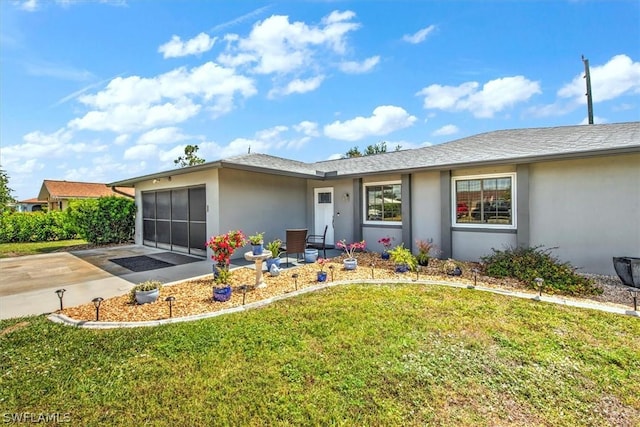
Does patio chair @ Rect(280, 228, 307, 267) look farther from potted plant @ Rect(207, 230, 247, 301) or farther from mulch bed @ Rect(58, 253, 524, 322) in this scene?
potted plant @ Rect(207, 230, 247, 301)

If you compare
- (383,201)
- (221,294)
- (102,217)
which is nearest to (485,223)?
(383,201)

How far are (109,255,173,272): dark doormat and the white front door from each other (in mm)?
5295

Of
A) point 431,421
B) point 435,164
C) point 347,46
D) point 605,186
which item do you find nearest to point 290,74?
point 347,46

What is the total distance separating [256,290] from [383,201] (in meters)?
5.55

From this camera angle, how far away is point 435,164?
26.0 ft

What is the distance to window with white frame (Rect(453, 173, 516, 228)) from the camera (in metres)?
7.29

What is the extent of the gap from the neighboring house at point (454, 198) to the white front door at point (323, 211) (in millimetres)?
40

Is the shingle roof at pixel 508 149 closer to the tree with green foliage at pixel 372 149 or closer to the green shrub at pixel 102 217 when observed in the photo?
the green shrub at pixel 102 217

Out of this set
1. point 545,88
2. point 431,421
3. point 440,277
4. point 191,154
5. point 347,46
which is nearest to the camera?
point 431,421

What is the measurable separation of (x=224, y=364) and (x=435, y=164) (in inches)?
282

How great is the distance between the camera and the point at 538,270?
580cm

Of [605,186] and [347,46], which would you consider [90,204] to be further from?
[605,186]

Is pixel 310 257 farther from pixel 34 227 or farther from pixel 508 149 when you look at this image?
pixel 34 227

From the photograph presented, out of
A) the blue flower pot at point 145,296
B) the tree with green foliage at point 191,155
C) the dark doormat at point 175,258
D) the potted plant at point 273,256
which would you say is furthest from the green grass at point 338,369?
the tree with green foliage at point 191,155
